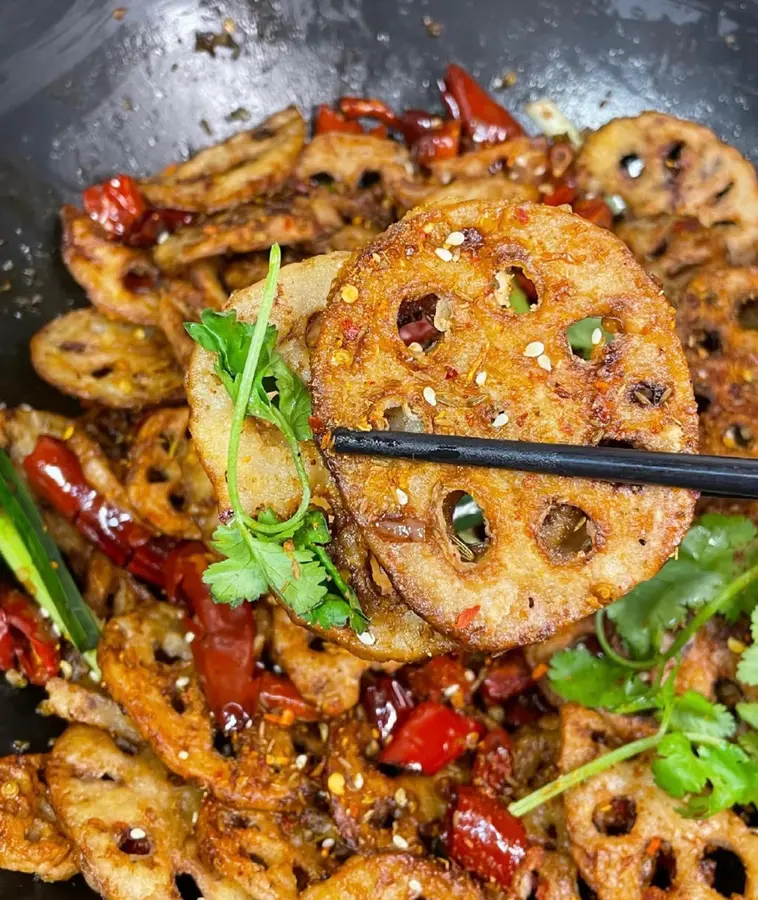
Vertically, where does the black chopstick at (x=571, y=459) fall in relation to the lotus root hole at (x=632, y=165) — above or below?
above

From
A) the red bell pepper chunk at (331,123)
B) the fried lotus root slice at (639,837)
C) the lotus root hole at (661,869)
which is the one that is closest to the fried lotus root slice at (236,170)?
the red bell pepper chunk at (331,123)

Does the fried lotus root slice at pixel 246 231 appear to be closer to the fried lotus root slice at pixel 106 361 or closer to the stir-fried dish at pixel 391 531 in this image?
the stir-fried dish at pixel 391 531

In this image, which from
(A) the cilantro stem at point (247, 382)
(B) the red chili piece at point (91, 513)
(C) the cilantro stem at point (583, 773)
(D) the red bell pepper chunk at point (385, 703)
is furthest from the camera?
(B) the red chili piece at point (91, 513)

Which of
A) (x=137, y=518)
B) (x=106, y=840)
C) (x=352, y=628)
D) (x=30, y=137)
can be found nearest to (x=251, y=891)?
(x=106, y=840)

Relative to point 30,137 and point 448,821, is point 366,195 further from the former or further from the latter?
point 448,821

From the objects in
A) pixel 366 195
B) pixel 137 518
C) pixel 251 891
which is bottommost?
pixel 251 891
